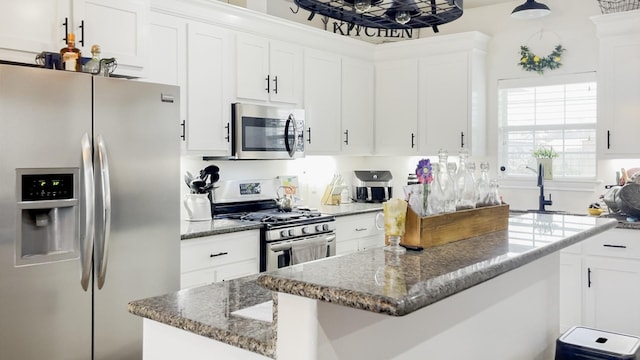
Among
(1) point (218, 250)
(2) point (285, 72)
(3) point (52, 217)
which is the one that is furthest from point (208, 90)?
(3) point (52, 217)

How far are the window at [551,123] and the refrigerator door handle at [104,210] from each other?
3766 millimetres

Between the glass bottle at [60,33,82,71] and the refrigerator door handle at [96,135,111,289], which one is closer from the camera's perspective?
the refrigerator door handle at [96,135,111,289]

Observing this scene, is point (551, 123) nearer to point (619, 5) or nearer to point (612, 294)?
point (619, 5)

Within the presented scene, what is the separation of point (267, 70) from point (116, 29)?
4.57 ft

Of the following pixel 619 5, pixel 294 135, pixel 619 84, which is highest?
pixel 619 5

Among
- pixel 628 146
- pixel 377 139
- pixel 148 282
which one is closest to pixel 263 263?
pixel 148 282

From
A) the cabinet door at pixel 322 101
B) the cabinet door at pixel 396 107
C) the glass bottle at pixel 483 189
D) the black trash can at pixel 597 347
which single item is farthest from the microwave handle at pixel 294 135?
the black trash can at pixel 597 347

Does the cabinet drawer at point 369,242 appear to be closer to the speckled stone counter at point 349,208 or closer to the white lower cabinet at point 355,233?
the white lower cabinet at point 355,233

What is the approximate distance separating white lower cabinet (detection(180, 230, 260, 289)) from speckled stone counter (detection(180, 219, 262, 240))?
3cm

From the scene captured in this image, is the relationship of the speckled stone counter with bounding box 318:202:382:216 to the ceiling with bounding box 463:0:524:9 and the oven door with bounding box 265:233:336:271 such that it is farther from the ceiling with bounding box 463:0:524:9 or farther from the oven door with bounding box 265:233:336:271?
the ceiling with bounding box 463:0:524:9

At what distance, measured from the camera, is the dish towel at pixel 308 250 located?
3958 mm

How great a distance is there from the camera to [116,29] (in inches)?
124

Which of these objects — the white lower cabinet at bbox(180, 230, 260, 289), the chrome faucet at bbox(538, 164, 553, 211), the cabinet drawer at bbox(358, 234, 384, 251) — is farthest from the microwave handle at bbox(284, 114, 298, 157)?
the chrome faucet at bbox(538, 164, 553, 211)

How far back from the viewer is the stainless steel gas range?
3793 millimetres
